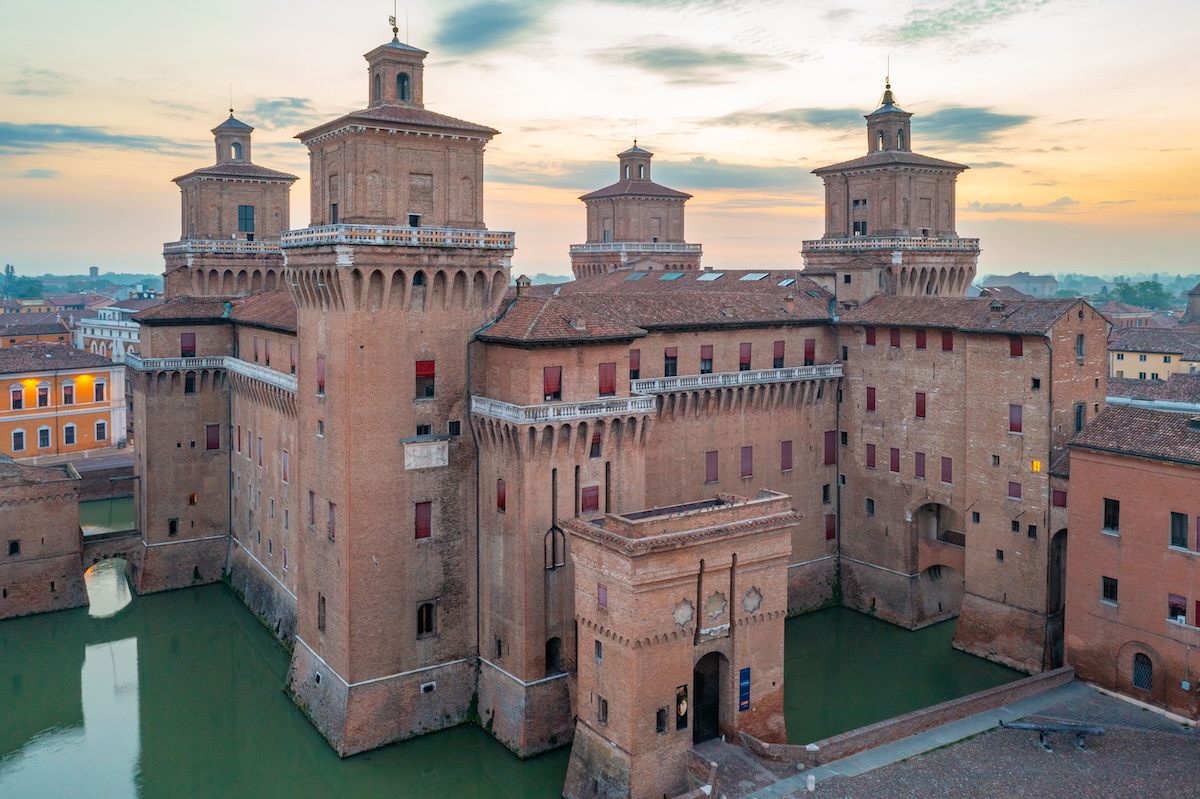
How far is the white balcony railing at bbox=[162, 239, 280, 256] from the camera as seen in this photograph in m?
52.8

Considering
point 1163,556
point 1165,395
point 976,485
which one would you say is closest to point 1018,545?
point 976,485

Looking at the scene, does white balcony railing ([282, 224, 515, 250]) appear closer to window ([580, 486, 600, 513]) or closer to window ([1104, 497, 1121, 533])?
window ([580, 486, 600, 513])

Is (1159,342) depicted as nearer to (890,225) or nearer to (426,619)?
(890,225)

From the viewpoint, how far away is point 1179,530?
108 ft

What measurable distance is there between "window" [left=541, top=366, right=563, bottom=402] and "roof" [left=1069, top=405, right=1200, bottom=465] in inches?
716

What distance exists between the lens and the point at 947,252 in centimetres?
5066

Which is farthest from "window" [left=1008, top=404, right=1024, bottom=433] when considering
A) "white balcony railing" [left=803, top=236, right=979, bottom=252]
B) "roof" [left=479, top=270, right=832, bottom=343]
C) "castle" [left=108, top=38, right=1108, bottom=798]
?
"white balcony railing" [left=803, top=236, right=979, bottom=252]

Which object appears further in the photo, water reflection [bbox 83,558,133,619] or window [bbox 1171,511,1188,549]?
water reflection [bbox 83,558,133,619]

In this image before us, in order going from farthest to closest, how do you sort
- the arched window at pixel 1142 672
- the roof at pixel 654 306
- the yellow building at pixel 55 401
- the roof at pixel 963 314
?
the yellow building at pixel 55 401, the roof at pixel 963 314, the roof at pixel 654 306, the arched window at pixel 1142 672

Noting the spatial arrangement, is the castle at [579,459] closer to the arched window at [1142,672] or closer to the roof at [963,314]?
the roof at [963,314]

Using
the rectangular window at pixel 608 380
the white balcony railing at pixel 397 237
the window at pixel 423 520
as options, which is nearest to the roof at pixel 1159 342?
the rectangular window at pixel 608 380

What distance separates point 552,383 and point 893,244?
22.0 m

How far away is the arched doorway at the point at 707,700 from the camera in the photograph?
33.1 m

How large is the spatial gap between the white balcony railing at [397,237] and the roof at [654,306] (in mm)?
2460
